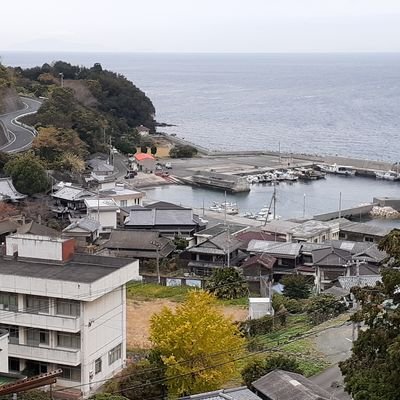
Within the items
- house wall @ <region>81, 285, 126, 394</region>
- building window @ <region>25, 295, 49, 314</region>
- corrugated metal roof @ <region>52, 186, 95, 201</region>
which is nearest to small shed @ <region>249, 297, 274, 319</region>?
house wall @ <region>81, 285, 126, 394</region>

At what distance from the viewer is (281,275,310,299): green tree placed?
50.3 ft

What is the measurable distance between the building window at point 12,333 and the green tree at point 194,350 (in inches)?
79.2

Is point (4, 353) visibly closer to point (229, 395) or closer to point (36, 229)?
point (229, 395)

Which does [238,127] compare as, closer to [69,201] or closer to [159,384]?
[69,201]

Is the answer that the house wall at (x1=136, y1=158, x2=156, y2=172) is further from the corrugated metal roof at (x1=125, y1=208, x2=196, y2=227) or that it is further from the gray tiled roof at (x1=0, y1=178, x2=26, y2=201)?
the corrugated metal roof at (x1=125, y1=208, x2=196, y2=227)

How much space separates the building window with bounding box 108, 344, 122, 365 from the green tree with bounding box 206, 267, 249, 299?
15.0 feet

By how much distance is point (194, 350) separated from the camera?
934 cm

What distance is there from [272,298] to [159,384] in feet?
17.5

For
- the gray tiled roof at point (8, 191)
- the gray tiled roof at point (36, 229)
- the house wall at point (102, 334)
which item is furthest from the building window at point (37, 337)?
the gray tiled roof at point (8, 191)

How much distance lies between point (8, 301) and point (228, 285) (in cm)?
611

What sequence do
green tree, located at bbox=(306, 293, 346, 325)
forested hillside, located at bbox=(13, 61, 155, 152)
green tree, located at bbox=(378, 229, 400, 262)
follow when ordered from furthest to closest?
forested hillside, located at bbox=(13, 61, 155, 152)
green tree, located at bbox=(306, 293, 346, 325)
green tree, located at bbox=(378, 229, 400, 262)

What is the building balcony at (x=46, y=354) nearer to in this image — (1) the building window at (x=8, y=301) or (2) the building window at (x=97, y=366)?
(2) the building window at (x=97, y=366)

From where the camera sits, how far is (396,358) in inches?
231

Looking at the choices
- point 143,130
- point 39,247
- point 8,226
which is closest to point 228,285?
point 39,247
